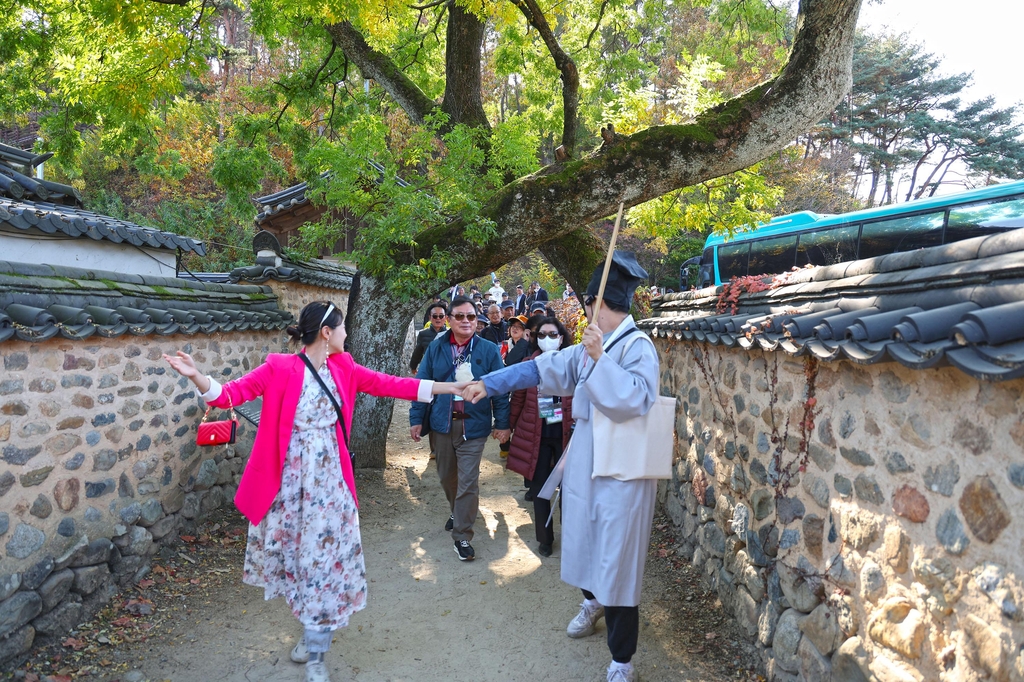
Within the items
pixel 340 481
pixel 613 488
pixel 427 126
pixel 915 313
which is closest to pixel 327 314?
pixel 340 481

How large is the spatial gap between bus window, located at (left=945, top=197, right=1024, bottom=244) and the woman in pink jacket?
9463mm

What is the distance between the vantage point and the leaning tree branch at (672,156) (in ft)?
20.0

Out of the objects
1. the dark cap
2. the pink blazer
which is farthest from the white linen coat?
the pink blazer

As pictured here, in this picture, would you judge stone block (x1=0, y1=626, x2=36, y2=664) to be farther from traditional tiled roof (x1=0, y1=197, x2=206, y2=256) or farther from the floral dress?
traditional tiled roof (x1=0, y1=197, x2=206, y2=256)

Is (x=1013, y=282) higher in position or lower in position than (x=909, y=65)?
lower

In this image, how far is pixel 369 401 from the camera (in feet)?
26.0

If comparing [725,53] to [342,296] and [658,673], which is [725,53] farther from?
[658,673]

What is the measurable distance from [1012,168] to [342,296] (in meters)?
21.9

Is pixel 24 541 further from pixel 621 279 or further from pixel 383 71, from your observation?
pixel 383 71

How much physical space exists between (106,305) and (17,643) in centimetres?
218

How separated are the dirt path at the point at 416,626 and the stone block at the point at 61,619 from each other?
0.08m

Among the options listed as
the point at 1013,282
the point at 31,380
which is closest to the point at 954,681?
the point at 1013,282

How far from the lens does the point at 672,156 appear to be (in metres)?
6.68

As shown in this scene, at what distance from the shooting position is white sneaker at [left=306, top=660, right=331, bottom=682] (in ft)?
11.6
